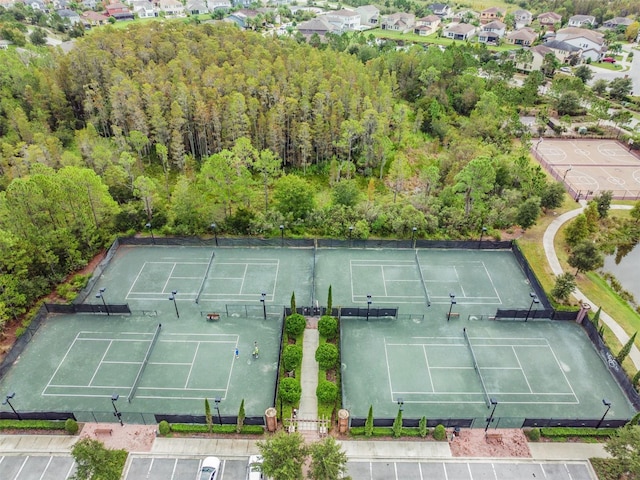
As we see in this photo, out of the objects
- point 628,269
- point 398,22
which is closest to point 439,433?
point 628,269

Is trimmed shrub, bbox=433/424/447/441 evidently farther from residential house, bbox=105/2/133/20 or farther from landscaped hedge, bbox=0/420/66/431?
residential house, bbox=105/2/133/20

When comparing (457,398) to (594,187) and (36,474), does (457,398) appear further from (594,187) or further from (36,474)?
(594,187)

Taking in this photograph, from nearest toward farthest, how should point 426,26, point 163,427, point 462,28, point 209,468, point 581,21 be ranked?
1. point 209,468
2. point 163,427
3. point 462,28
4. point 581,21
5. point 426,26

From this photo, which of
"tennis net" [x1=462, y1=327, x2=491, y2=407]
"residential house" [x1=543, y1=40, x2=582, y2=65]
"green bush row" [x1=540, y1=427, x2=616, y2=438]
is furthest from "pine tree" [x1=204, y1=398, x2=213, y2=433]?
"residential house" [x1=543, y1=40, x2=582, y2=65]

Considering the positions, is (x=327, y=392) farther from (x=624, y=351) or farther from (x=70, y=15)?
(x=70, y=15)

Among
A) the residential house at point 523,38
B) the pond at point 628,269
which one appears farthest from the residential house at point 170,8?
the pond at point 628,269

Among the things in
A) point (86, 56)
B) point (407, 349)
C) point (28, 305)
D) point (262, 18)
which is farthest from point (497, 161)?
point (262, 18)
